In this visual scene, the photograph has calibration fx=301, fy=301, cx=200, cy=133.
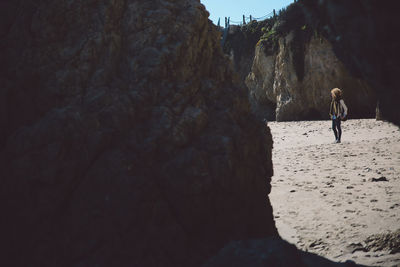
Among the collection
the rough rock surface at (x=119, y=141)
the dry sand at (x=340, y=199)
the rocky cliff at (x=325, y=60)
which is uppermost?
the rocky cliff at (x=325, y=60)

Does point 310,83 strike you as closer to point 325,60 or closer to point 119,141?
point 325,60

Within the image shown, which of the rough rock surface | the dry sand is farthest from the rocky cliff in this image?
the dry sand

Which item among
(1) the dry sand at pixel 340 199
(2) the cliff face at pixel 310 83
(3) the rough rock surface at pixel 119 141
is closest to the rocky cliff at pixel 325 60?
(2) the cliff face at pixel 310 83

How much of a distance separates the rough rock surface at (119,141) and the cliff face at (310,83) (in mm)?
19620

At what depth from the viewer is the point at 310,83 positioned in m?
25.9

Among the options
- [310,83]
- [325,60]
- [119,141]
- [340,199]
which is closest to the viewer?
[119,141]

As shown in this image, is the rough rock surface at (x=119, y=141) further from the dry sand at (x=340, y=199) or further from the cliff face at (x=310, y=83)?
the cliff face at (x=310, y=83)

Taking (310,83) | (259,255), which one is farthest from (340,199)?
(310,83)

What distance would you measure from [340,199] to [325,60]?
20.8 meters

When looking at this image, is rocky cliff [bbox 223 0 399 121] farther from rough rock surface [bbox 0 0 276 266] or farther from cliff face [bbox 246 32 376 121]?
rough rock surface [bbox 0 0 276 266]

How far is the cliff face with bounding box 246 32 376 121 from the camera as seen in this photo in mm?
22578

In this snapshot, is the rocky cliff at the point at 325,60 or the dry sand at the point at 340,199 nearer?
the rocky cliff at the point at 325,60

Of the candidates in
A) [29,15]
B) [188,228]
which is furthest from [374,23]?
[29,15]

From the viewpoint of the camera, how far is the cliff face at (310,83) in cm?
2258
